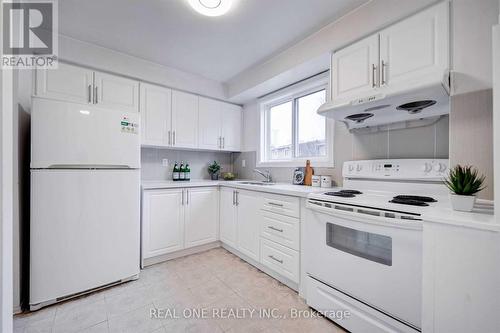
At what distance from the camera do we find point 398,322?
3.85 ft

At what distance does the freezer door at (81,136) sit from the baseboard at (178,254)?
3.59 feet

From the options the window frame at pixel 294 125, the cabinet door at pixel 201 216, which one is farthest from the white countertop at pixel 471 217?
the cabinet door at pixel 201 216

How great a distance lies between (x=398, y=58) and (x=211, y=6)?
4.69 ft

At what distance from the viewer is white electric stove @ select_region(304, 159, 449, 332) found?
1.14 meters

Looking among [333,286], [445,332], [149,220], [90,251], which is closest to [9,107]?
[90,251]

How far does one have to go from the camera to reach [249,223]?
2.35 metres

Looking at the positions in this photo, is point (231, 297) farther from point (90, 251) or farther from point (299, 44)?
point (299, 44)

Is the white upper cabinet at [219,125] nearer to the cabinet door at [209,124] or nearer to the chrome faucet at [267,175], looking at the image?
the cabinet door at [209,124]

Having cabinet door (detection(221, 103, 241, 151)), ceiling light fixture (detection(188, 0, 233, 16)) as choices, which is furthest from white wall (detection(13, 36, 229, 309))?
ceiling light fixture (detection(188, 0, 233, 16))

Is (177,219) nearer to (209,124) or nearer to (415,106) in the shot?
(209,124)

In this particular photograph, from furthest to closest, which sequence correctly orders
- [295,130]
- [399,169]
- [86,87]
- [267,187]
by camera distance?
[295,130] → [86,87] → [267,187] → [399,169]

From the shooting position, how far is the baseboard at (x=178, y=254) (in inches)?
92.0

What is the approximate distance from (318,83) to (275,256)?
1.92 m

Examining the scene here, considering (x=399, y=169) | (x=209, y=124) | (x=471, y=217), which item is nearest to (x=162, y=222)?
(x=209, y=124)
